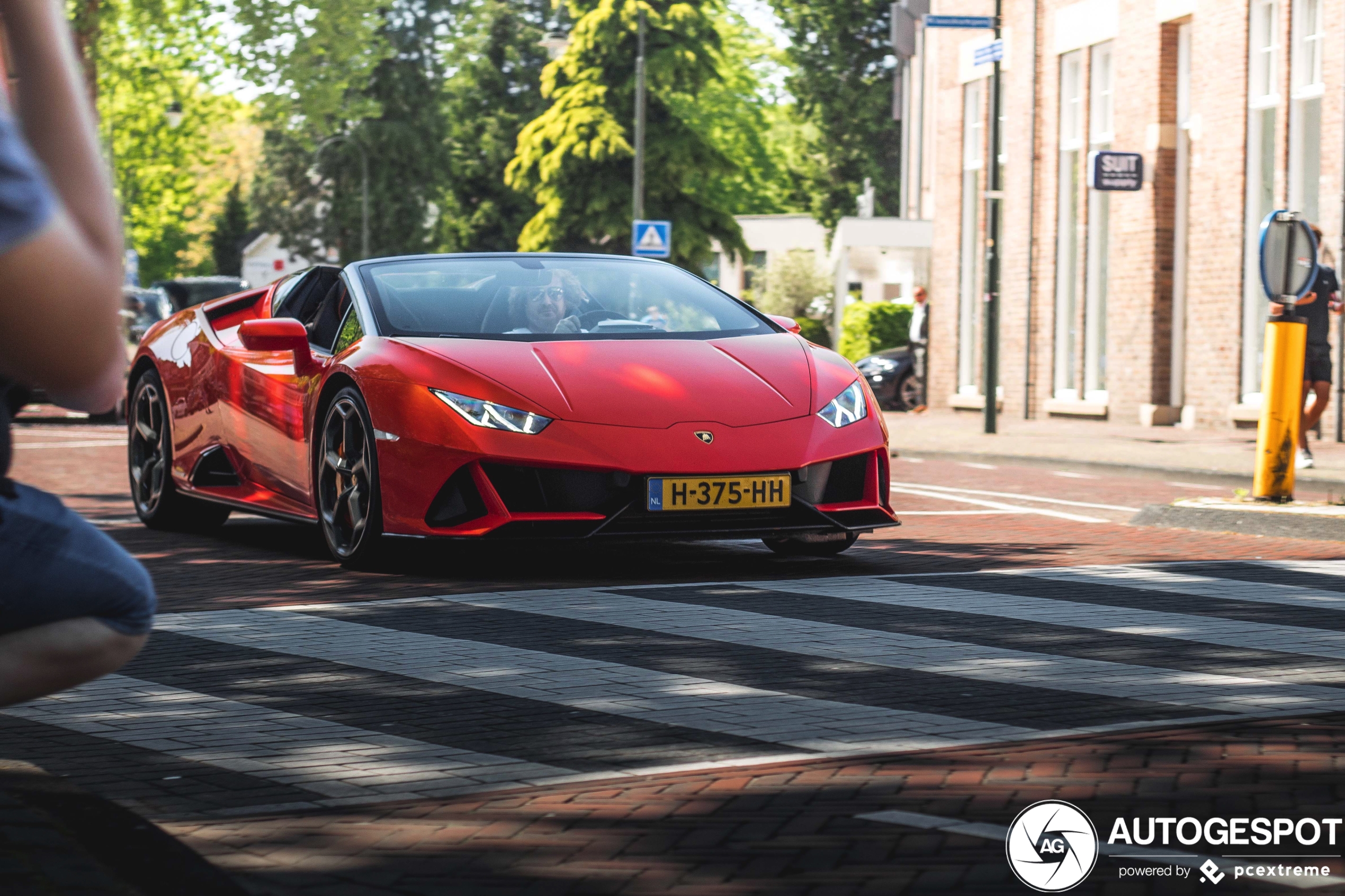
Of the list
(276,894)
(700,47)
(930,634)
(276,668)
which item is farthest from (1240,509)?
(700,47)

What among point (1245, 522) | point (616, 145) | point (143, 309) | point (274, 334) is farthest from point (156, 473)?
point (616, 145)

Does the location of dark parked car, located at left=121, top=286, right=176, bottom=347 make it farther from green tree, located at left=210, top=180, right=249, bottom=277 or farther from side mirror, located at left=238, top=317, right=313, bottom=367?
green tree, located at left=210, top=180, right=249, bottom=277

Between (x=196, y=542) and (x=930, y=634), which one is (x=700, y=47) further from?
(x=930, y=634)

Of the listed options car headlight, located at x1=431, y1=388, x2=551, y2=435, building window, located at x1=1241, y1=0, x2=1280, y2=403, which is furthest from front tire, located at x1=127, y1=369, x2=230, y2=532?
building window, located at x1=1241, y1=0, x2=1280, y2=403

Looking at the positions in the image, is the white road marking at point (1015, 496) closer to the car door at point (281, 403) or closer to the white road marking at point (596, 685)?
the car door at point (281, 403)

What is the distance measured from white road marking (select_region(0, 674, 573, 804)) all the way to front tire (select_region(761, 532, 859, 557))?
12.9 ft

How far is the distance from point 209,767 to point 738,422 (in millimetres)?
3668

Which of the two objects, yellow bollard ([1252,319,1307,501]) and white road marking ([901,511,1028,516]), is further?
white road marking ([901,511,1028,516])

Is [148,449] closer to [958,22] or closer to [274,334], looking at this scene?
[274,334]

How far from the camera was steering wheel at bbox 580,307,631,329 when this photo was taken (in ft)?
27.8

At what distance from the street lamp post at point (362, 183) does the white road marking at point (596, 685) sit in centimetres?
6019

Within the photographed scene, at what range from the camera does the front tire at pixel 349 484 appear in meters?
7.86

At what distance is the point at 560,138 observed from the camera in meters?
50.8

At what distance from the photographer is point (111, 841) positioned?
340 centimetres
